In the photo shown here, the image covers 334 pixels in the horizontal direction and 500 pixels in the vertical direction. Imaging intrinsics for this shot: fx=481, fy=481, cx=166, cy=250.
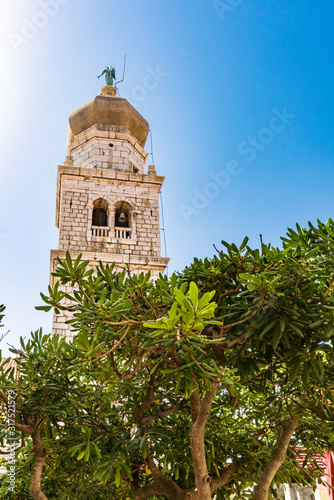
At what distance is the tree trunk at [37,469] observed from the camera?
5.93 meters

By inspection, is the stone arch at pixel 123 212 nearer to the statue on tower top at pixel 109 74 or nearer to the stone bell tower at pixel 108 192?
the stone bell tower at pixel 108 192

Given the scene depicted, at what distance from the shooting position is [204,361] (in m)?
4.96

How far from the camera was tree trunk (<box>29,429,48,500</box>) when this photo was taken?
593 cm

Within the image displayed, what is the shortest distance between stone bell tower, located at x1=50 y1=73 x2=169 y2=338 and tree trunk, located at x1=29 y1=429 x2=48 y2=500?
10.6 metres

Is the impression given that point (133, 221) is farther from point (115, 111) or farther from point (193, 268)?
point (193, 268)

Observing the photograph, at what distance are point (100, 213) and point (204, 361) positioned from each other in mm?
16542

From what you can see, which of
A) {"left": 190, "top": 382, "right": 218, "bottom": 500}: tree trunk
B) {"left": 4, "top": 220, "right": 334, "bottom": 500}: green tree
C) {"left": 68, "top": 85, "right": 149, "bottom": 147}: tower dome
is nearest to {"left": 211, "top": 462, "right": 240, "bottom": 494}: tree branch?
{"left": 4, "top": 220, "right": 334, "bottom": 500}: green tree

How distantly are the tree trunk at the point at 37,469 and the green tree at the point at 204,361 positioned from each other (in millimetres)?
303

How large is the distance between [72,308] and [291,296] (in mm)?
2253

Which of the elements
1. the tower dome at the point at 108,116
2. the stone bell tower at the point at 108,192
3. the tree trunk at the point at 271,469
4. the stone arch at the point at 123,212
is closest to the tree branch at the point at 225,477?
the tree trunk at the point at 271,469

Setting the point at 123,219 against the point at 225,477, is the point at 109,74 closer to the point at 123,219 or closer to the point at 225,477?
the point at 123,219

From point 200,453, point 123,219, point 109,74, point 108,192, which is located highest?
point 109,74

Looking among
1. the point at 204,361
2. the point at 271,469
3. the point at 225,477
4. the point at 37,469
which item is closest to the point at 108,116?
the point at 37,469

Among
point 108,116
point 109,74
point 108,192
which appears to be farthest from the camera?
point 109,74
